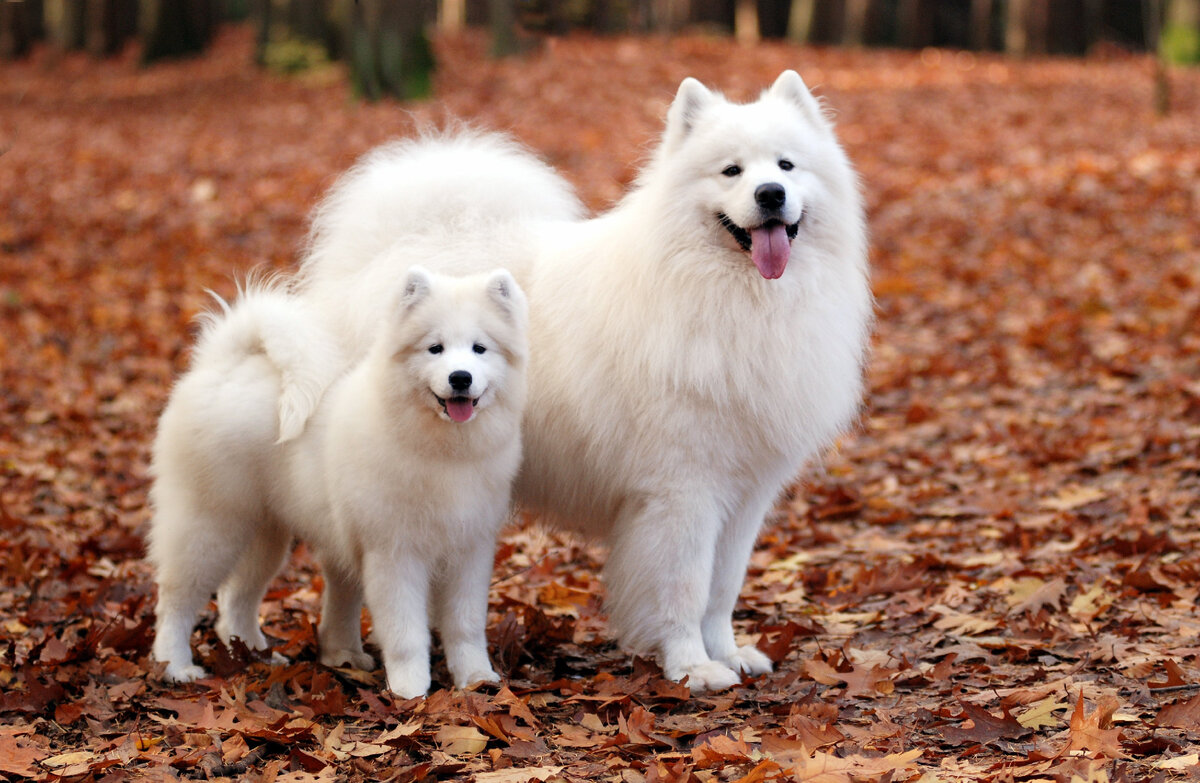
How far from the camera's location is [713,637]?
4.70 m

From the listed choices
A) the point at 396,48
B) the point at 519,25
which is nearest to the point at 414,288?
the point at 396,48

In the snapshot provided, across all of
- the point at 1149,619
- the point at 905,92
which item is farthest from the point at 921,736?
the point at 905,92

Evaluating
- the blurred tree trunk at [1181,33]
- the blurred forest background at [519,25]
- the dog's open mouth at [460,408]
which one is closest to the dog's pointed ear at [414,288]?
the dog's open mouth at [460,408]

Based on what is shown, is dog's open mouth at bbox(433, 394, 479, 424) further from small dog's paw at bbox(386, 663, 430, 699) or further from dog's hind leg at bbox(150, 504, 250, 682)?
dog's hind leg at bbox(150, 504, 250, 682)

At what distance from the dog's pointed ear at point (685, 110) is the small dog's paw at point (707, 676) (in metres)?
1.89

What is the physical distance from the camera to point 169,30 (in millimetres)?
26078

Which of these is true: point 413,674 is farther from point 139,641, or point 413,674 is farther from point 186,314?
point 186,314

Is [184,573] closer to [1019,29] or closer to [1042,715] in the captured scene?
[1042,715]

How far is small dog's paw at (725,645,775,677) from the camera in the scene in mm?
4609

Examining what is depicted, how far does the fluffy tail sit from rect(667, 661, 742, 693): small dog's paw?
5.31ft

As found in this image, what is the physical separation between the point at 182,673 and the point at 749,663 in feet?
6.95

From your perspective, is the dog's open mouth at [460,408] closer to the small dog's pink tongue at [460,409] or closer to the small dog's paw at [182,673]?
the small dog's pink tongue at [460,409]

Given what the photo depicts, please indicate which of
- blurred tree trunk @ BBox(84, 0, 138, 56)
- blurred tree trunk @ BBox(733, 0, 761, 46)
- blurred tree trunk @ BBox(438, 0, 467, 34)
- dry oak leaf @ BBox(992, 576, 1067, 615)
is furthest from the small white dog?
blurred tree trunk @ BBox(84, 0, 138, 56)

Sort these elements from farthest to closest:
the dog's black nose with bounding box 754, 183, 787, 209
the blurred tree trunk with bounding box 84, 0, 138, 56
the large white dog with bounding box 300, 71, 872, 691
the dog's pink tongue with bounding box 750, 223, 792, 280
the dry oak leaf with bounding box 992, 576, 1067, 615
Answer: the blurred tree trunk with bounding box 84, 0, 138, 56, the dry oak leaf with bounding box 992, 576, 1067, 615, the large white dog with bounding box 300, 71, 872, 691, the dog's pink tongue with bounding box 750, 223, 792, 280, the dog's black nose with bounding box 754, 183, 787, 209
